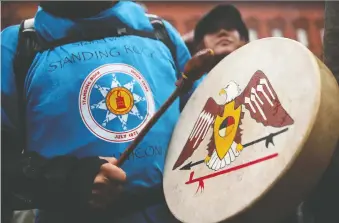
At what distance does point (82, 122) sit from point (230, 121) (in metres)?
0.27

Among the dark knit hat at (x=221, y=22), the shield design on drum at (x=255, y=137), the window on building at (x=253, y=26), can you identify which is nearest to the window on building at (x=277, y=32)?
the window on building at (x=253, y=26)

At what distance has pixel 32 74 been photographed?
104cm

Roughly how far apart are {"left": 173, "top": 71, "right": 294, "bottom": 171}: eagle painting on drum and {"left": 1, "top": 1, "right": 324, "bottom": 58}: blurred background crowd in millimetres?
2872

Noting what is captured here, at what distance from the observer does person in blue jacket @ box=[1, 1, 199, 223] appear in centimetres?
96

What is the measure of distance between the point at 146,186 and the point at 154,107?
5.8 inches

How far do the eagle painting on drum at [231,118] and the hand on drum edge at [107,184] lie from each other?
119mm

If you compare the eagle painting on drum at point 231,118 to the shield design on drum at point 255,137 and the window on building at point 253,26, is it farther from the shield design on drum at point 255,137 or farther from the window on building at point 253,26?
the window on building at point 253,26

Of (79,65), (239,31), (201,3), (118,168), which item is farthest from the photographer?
(201,3)

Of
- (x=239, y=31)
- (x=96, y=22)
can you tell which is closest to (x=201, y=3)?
(x=239, y=31)

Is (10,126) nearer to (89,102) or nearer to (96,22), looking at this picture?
(89,102)

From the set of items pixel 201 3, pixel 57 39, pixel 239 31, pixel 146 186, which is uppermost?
pixel 57 39

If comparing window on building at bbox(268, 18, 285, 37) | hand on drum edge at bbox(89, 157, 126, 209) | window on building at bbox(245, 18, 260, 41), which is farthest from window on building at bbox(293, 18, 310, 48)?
hand on drum edge at bbox(89, 157, 126, 209)

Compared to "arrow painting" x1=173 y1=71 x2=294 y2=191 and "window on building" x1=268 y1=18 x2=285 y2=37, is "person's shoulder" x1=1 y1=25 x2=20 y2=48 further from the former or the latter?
"window on building" x1=268 y1=18 x2=285 y2=37

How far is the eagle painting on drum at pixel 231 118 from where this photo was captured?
859 millimetres
